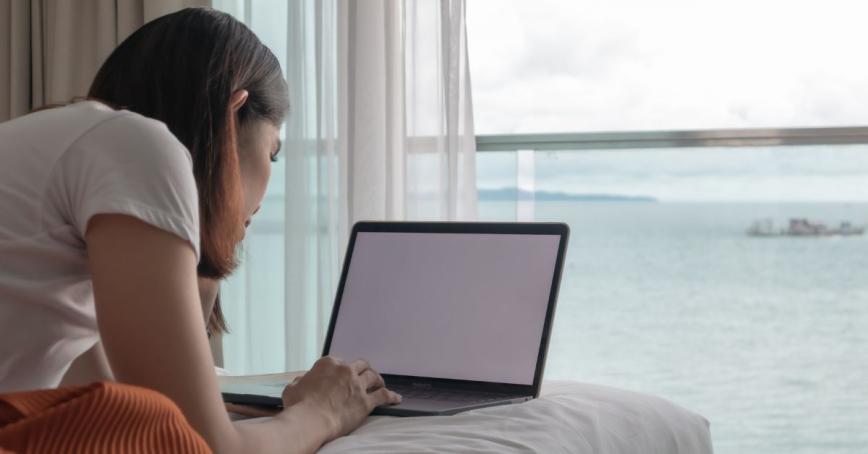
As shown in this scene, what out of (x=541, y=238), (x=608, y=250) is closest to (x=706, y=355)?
(x=608, y=250)

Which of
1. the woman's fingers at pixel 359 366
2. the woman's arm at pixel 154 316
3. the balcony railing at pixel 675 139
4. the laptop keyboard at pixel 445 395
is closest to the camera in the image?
the woman's arm at pixel 154 316

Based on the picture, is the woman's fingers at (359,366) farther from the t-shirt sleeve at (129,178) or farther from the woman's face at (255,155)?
the t-shirt sleeve at (129,178)

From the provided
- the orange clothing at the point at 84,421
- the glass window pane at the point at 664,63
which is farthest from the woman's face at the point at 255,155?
the glass window pane at the point at 664,63

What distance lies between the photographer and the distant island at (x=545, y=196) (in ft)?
9.29

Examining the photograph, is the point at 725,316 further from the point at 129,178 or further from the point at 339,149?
the point at 129,178

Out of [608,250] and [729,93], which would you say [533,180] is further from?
[729,93]

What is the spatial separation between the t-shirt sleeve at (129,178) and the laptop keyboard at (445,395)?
0.51 metres

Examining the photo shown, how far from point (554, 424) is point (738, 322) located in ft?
6.13

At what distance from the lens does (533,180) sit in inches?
111

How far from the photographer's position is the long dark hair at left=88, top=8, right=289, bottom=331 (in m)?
1.08

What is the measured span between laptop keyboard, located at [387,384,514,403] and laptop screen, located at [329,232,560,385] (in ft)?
0.08

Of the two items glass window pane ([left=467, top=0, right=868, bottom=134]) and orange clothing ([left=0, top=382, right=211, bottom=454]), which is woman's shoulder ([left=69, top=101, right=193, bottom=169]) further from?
glass window pane ([left=467, top=0, right=868, bottom=134])

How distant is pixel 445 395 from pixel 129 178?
1.95 ft

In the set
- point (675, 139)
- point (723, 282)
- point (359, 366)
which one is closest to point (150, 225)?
point (359, 366)
